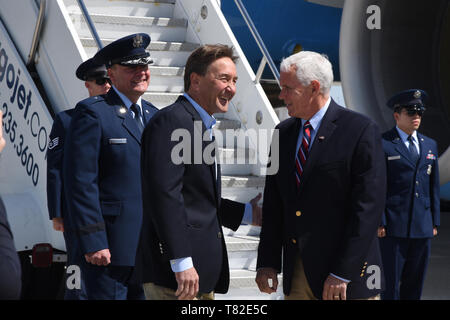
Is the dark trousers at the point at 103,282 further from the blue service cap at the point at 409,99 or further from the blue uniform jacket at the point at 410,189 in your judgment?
the blue service cap at the point at 409,99

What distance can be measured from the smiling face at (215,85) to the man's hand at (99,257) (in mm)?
767

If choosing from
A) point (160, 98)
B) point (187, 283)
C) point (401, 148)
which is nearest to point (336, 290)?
point (187, 283)

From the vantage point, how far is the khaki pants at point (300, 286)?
215cm

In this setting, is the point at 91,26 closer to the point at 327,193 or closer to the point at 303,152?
→ the point at 303,152

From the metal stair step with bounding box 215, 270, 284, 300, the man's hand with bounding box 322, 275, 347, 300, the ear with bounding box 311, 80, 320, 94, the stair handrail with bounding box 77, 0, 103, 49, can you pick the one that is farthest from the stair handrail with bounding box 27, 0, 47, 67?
the man's hand with bounding box 322, 275, 347, 300

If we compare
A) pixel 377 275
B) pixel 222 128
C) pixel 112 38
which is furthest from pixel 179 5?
pixel 377 275

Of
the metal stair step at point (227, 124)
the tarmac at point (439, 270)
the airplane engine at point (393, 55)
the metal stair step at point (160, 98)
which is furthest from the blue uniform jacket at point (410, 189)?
the metal stair step at point (160, 98)

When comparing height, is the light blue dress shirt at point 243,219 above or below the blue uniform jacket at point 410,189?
above

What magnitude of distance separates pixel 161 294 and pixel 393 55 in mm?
2952

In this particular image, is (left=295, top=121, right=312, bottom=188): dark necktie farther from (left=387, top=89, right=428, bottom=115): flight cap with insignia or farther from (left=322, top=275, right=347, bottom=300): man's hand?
Result: (left=387, top=89, right=428, bottom=115): flight cap with insignia

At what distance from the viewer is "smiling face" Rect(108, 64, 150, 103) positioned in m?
2.80

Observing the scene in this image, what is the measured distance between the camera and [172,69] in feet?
15.2

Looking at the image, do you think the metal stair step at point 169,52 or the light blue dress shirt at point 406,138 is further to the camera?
the metal stair step at point 169,52

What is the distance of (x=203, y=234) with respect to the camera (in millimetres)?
2139
